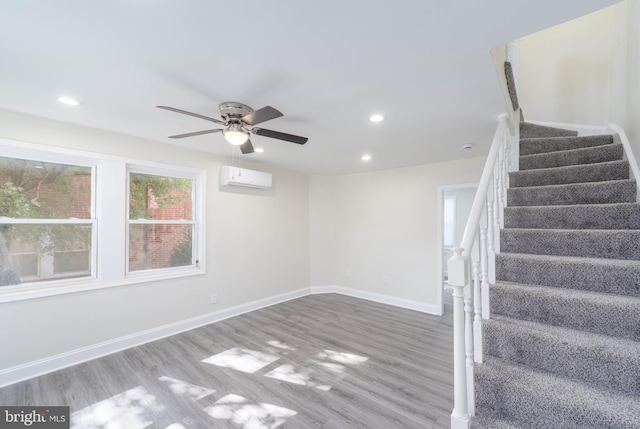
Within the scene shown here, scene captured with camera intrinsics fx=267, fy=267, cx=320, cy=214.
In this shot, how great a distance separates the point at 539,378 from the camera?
4.64 feet

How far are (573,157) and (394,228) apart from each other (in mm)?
2527

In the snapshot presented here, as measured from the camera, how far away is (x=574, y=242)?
6.53 feet

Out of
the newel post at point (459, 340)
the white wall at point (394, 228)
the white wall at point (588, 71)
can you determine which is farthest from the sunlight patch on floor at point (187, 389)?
the white wall at point (588, 71)

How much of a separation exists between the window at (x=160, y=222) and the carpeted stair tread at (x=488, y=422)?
3.53 metres

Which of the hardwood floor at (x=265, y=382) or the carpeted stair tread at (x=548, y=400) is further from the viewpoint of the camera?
the hardwood floor at (x=265, y=382)

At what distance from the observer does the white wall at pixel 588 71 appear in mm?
2576

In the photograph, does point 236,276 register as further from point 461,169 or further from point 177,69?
point 461,169

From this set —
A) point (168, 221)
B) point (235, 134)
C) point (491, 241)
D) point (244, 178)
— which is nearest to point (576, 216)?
point (491, 241)

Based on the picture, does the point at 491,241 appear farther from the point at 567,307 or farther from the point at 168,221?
the point at 168,221

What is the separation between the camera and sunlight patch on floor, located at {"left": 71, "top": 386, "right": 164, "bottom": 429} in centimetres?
189

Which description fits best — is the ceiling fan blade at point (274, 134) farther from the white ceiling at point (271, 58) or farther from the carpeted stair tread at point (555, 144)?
the carpeted stair tread at point (555, 144)

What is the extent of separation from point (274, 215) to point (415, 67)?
3500mm

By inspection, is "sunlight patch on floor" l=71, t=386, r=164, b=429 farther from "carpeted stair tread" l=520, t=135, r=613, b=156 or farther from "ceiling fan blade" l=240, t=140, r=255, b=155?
"carpeted stair tread" l=520, t=135, r=613, b=156

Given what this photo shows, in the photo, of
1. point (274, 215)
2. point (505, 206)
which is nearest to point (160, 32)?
point (505, 206)
